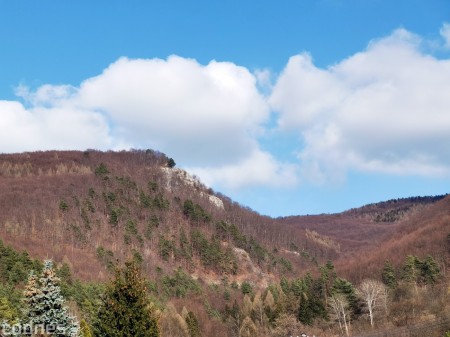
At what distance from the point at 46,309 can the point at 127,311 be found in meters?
6.23

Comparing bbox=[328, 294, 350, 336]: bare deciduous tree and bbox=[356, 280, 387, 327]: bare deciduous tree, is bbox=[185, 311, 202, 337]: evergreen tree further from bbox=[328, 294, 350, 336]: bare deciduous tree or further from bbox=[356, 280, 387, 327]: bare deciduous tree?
bbox=[356, 280, 387, 327]: bare deciduous tree

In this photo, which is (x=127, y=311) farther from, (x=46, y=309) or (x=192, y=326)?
(x=192, y=326)

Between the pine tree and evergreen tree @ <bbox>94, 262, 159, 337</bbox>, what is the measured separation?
3.59 m

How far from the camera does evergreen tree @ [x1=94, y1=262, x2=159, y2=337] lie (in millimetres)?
24078

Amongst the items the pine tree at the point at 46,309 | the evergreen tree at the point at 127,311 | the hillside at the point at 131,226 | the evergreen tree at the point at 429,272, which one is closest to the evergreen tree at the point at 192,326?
the hillside at the point at 131,226

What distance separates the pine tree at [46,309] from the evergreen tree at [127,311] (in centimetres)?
359

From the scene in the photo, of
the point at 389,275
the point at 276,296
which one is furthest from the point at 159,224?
the point at 389,275

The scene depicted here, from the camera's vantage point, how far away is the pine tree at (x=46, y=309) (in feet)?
89.9

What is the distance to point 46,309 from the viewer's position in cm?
2770

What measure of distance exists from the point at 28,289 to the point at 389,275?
235ft

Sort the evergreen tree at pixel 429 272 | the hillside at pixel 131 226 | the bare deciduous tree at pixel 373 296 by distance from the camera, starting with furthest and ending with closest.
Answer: the hillside at pixel 131 226 → the evergreen tree at pixel 429 272 → the bare deciduous tree at pixel 373 296

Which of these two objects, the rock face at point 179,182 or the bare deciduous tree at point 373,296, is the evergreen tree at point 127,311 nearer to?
the bare deciduous tree at point 373,296

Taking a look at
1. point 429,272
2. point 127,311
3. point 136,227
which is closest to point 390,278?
point 429,272

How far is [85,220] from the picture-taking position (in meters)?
142
